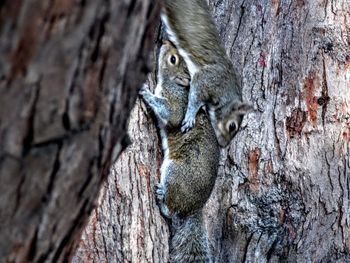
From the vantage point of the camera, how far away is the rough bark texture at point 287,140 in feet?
Result: 14.5

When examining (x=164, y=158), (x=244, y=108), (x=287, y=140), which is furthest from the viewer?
Answer: (x=287, y=140)

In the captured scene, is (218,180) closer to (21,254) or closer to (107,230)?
(107,230)

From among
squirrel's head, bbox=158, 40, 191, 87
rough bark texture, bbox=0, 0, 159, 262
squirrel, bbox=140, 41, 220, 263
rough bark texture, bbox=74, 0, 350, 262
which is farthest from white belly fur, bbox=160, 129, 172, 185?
rough bark texture, bbox=0, 0, 159, 262

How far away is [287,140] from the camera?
15.2 feet

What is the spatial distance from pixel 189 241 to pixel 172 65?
39.2 inches

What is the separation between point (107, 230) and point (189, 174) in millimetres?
865

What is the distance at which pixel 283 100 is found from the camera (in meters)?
4.67

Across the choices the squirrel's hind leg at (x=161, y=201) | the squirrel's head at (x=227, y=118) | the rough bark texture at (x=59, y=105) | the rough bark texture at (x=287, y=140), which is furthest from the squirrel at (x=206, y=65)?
the rough bark texture at (x=59, y=105)

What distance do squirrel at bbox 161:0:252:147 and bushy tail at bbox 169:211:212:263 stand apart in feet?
1.78

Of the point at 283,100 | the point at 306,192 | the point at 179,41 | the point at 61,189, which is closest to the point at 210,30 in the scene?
the point at 179,41

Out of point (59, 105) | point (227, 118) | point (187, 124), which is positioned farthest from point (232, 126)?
point (59, 105)

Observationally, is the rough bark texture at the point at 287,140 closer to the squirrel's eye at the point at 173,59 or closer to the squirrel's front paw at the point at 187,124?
the squirrel's front paw at the point at 187,124

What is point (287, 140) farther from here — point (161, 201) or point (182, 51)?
point (161, 201)

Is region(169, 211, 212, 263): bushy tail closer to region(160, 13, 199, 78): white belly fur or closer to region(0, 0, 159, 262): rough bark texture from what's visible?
region(160, 13, 199, 78): white belly fur
